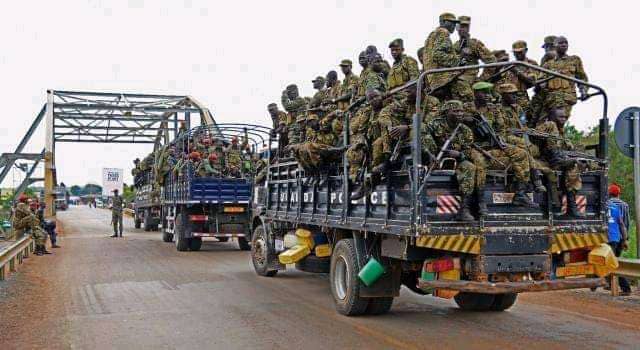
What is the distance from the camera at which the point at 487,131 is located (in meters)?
6.99

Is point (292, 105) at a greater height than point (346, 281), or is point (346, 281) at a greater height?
point (292, 105)

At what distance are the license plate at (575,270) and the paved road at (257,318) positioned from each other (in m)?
0.63

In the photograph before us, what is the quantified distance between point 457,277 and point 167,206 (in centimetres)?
1504

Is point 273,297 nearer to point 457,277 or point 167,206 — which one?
point 457,277

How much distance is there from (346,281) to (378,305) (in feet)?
1.58

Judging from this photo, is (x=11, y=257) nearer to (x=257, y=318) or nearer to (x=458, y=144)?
(x=257, y=318)

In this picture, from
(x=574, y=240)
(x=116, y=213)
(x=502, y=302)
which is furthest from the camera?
(x=116, y=213)

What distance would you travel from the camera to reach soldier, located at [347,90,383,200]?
7.75 m

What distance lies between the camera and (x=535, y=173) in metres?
6.80

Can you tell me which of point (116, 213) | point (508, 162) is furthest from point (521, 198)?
point (116, 213)

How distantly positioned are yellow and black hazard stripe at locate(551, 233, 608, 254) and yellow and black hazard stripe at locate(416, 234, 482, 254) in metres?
0.89

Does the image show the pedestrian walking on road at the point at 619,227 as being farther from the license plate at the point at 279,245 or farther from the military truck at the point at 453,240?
the license plate at the point at 279,245

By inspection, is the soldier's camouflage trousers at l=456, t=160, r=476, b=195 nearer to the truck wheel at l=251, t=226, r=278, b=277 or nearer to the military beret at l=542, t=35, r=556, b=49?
the military beret at l=542, t=35, r=556, b=49

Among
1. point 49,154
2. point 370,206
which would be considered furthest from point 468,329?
point 49,154
